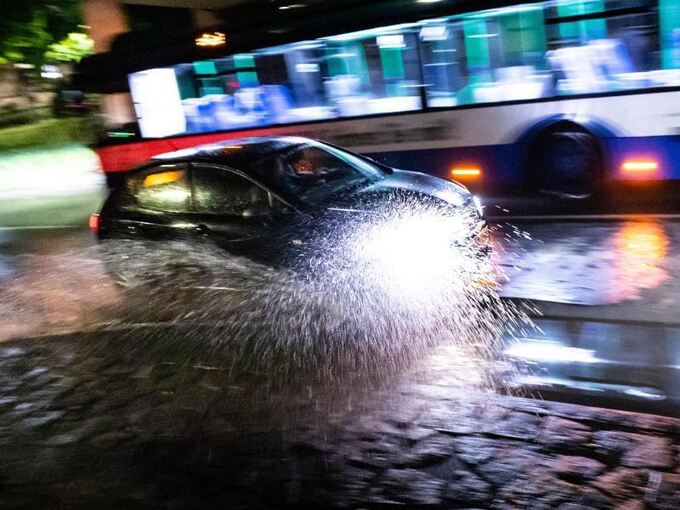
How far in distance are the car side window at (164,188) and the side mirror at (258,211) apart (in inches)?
31.3

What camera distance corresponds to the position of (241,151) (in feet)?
21.8

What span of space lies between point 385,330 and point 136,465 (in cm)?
228

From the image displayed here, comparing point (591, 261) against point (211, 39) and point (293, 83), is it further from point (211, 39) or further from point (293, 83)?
point (211, 39)

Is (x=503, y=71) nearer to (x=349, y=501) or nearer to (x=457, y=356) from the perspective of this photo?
(x=457, y=356)

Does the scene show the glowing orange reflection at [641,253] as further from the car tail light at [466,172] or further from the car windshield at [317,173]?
the car windshield at [317,173]

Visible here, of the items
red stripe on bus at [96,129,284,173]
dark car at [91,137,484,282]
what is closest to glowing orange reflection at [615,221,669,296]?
dark car at [91,137,484,282]

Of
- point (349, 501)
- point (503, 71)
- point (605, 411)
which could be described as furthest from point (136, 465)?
point (503, 71)

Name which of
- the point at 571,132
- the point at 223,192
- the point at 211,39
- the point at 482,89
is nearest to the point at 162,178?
the point at 223,192

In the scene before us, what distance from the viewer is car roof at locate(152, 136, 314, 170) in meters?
6.40

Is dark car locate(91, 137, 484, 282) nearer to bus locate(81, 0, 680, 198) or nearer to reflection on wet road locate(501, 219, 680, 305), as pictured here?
reflection on wet road locate(501, 219, 680, 305)

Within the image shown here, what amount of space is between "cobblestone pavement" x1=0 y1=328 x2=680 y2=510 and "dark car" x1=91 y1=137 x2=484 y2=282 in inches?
57.8

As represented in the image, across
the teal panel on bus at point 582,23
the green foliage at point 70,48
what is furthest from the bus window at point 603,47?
the green foliage at point 70,48

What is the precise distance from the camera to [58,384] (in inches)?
205

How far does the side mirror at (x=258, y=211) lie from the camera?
19.7 ft
